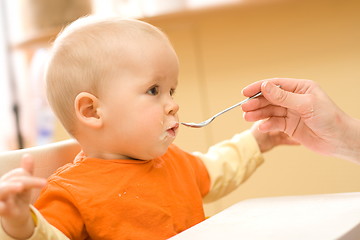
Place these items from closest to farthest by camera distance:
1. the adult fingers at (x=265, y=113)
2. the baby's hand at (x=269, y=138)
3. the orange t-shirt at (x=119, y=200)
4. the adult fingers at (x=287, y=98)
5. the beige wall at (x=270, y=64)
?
1. the orange t-shirt at (x=119, y=200)
2. the adult fingers at (x=287, y=98)
3. the adult fingers at (x=265, y=113)
4. the baby's hand at (x=269, y=138)
5. the beige wall at (x=270, y=64)

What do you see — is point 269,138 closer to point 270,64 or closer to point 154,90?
point 154,90

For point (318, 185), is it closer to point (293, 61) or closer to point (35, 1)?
point (293, 61)

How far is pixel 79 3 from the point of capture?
2.06 meters

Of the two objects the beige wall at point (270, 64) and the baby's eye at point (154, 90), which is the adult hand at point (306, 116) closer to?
the baby's eye at point (154, 90)

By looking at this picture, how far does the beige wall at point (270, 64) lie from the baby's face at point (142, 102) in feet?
3.02

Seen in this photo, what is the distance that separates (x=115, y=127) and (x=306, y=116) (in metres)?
0.34

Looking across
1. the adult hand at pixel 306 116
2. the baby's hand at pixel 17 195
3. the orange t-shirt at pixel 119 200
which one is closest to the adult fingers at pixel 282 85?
the adult hand at pixel 306 116

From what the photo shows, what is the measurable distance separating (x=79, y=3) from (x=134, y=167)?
52.6 inches

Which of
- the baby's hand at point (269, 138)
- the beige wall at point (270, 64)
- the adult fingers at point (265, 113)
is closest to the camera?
the adult fingers at point (265, 113)

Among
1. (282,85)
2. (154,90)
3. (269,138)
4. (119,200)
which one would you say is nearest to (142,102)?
(154,90)

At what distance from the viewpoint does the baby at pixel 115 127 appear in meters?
0.81

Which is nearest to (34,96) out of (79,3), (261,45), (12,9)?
(12,9)

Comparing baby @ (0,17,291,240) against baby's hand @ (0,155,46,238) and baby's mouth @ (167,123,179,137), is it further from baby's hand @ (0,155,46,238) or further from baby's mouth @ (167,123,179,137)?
baby's hand @ (0,155,46,238)

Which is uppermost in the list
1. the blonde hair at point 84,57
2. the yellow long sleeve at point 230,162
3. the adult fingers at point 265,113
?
the blonde hair at point 84,57
